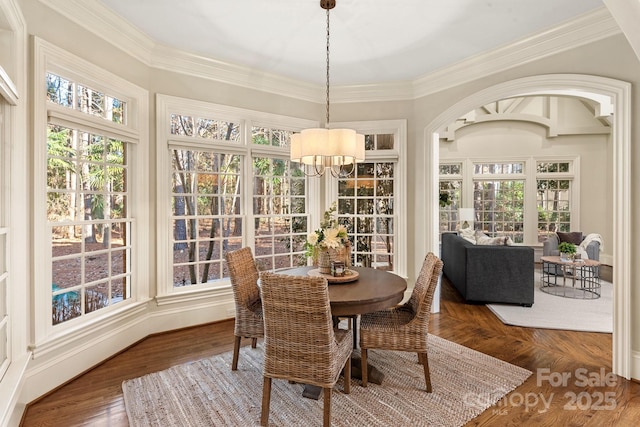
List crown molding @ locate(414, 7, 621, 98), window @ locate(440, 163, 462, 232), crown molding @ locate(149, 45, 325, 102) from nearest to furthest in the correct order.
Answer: crown molding @ locate(414, 7, 621, 98)
crown molding @ locate(149, 45, 325, 102)
window @ locate(440, 163, 462, 232)

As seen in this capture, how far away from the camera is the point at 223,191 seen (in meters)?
3.91

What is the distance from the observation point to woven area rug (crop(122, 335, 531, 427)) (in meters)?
2.11

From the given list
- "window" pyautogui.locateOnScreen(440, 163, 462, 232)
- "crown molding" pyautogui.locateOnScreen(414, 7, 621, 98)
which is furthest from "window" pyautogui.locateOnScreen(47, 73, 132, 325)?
"window" pyautogui.locateOnScreen(440, 163, 462, 232)

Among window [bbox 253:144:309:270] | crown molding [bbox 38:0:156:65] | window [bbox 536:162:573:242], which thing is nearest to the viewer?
crown molding [bbox 38:0:156:65]

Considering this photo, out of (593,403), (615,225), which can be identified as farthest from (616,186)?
(593,403)

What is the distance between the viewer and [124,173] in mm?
3236

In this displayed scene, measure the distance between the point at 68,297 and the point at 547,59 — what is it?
463cm

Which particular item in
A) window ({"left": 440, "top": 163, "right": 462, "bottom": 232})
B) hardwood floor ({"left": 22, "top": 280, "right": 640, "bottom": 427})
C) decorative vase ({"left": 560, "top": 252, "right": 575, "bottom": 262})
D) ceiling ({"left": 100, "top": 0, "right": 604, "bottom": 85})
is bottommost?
hardwood floor ({"left": 22, "top": 280, "right": 640, "bottom": 427})

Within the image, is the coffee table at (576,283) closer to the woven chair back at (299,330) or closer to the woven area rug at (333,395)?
the woven area rug at (333,395)

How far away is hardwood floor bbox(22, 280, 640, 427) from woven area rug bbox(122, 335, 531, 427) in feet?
0.40

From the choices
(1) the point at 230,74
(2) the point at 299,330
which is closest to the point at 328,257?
(2) the point at 299,330

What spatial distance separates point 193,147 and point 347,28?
6.41ft

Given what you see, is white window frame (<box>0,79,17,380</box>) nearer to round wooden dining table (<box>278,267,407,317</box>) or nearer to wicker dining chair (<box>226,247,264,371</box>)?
wicker dining chair (<box>226,247,264,371</box>)

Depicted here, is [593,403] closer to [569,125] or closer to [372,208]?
[372,208]
